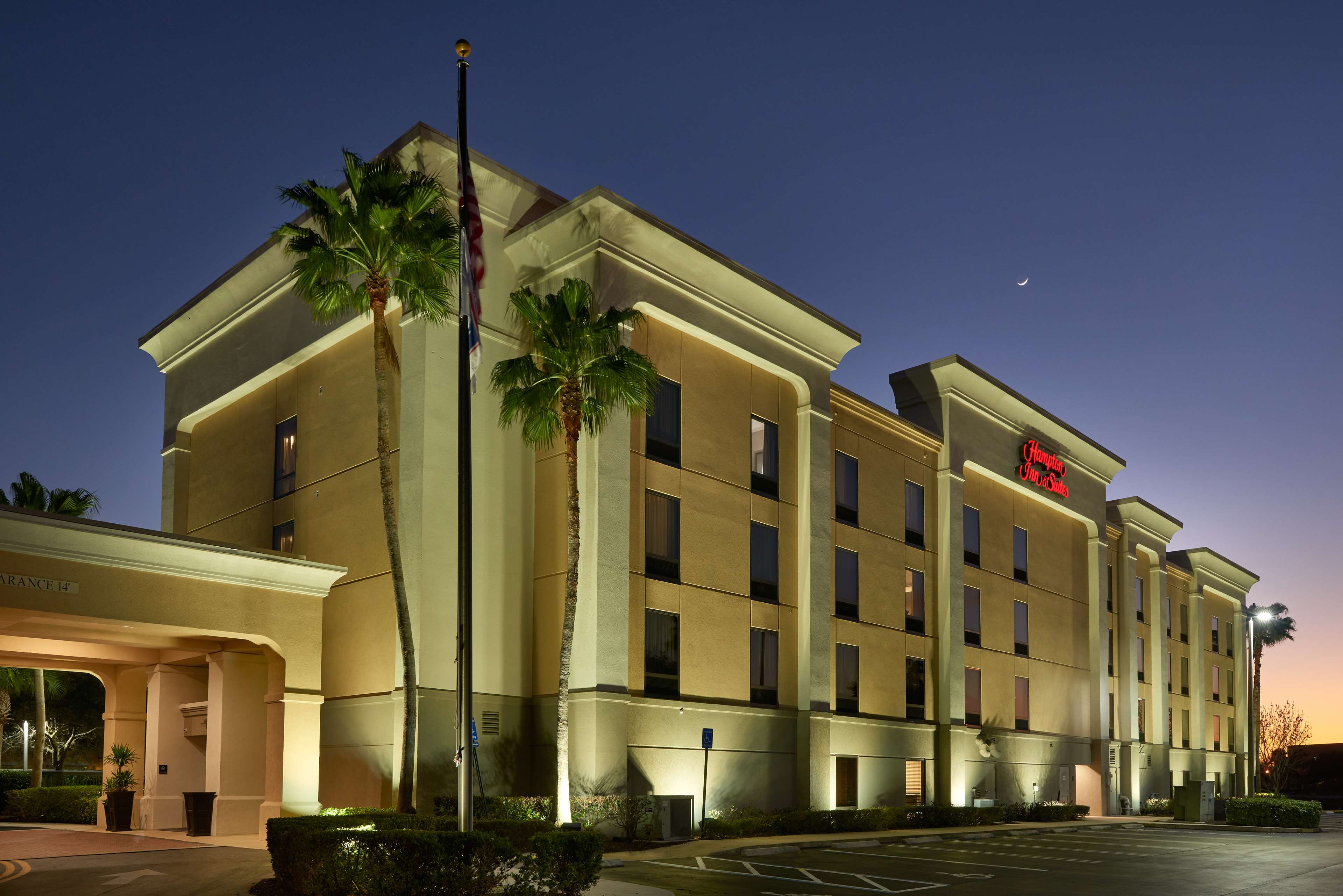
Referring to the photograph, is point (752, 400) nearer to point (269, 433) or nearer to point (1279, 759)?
point (269, 433)

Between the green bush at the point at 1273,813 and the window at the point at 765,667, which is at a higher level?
the window at the point at 765,667

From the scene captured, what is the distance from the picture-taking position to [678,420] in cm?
3125

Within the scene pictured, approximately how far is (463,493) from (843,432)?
74.5ft

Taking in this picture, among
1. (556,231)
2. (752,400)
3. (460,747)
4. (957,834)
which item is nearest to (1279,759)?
(957,834)

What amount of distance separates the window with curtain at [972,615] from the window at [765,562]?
40.8 ft

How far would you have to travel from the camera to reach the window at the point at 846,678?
3641cm

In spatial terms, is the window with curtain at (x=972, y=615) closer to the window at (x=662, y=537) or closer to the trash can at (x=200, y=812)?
the window at (x=662, y=537)

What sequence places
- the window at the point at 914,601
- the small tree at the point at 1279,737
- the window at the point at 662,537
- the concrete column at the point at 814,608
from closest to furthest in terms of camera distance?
the window at the point at 662,537
the concrete column at the point at 814,608
the window at the point at 914,601
the small tree at the point at 1279,737

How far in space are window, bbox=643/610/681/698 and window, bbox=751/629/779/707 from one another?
3290 mm

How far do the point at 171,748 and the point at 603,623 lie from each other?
39.3 feet

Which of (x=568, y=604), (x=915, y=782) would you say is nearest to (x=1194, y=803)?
(x=915, y=782)

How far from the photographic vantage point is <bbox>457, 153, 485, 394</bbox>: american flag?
1788 cm

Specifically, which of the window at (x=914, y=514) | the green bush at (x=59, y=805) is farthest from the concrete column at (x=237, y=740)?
the window at (x=914, y=514)

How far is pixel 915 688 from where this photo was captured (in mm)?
40406
